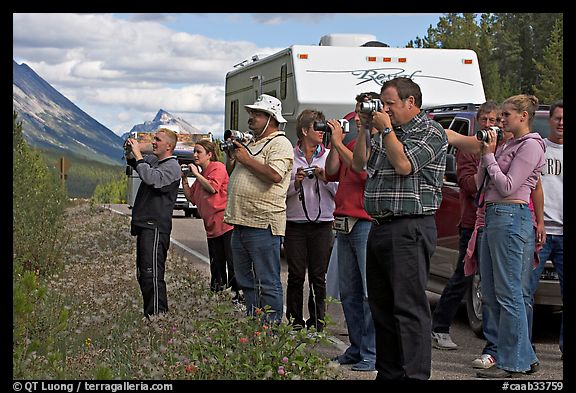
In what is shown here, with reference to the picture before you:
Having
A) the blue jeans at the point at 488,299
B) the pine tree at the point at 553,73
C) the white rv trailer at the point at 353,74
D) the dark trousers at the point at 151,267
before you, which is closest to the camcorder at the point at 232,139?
the dark trousers at the point at 151,267

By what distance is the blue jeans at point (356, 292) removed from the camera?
25.9ft

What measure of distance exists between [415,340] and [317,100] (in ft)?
26.5

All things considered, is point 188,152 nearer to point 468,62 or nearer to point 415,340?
point 468,62

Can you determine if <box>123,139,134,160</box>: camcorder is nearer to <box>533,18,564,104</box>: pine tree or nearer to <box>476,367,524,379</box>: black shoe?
<box>476,367,524,379</box>: black shoe

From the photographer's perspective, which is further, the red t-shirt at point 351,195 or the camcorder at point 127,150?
the camcorder at point 127,150

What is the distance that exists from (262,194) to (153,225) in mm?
1347

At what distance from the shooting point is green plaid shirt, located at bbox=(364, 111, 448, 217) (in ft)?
20.6

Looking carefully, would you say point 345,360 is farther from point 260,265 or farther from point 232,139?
point 232,139

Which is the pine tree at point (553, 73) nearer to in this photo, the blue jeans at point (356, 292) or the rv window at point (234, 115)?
the rv window at point (234, 115)

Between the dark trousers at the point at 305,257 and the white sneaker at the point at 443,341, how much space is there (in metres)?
1.03

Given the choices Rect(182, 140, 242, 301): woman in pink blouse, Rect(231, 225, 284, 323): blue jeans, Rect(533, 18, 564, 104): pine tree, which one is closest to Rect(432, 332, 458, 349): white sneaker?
Rect(231, 225, 284, 323): blue jeans

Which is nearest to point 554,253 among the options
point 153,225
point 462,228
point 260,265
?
point 462,228

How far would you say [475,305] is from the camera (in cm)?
943

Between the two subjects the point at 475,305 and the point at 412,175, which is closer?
the point at 412,175
